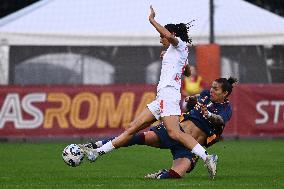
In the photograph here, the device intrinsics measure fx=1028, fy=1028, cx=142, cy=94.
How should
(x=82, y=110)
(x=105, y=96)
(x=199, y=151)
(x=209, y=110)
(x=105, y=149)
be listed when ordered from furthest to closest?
1. (x=105, y=96)
2. (x=82, y=110)
3. (x=209, y=110)
4. (x=105, y=149)
5. (x=199, y=151)

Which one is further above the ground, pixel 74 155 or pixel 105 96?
A: pixel 74 155

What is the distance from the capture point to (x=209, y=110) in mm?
13312

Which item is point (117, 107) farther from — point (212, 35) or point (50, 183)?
point (50, 183)

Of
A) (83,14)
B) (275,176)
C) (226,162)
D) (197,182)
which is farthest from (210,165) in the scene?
(83,14)

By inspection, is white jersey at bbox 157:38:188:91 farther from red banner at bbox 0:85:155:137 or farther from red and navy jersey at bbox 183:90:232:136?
red banner at bbox 0:85:155:137

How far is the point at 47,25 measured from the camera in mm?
27547

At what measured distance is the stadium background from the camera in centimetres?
2205

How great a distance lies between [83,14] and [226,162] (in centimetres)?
1222

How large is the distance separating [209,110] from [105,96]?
37.7 ft

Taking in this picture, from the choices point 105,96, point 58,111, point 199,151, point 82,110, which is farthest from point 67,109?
point 199,151

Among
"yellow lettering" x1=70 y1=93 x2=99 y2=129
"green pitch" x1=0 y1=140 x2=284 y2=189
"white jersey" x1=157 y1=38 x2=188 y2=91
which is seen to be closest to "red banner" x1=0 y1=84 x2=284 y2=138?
"yellow lettering" x1=70 y1=93 x2=99 y2=129

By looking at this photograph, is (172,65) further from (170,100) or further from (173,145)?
(173,145)

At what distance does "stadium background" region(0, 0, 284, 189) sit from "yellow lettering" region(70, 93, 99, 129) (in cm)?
2

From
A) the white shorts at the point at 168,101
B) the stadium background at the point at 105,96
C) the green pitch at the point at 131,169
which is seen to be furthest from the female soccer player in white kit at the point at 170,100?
the stadium background at the point at 105,96
